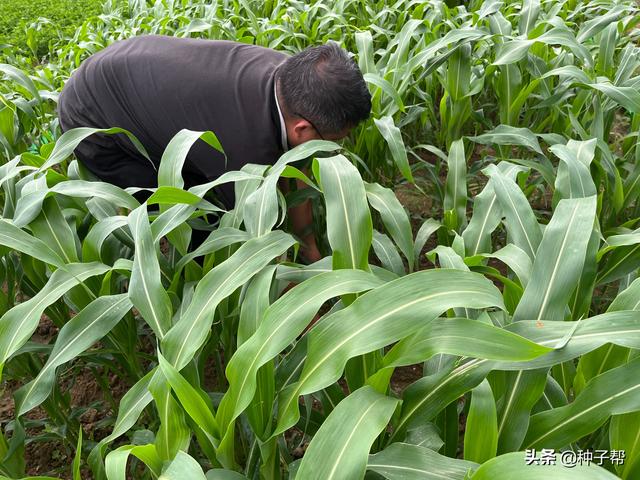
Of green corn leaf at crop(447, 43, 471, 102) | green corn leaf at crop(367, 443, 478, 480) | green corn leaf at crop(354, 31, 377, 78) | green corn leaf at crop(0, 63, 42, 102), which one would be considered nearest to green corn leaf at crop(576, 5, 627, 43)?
green corn leaf at crop(447, 43, 471, 102)

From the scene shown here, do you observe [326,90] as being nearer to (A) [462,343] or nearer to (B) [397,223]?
(B) [397,223]

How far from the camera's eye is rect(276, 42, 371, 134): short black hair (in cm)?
134

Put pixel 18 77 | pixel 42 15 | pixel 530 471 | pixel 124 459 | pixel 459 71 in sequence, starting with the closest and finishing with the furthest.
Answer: pixel 530 471, pixel 124 459, pixel 459 71, pixel 18 77, pixel 42 15

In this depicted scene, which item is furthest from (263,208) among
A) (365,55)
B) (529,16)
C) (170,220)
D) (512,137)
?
(529,16)

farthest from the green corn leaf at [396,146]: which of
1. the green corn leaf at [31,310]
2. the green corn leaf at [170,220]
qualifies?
the green corn leaf at [31,310]

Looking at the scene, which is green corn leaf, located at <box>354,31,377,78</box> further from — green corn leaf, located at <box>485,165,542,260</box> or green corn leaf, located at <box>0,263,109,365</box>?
green corn leaf, located at <box>0,263,109,365</box>

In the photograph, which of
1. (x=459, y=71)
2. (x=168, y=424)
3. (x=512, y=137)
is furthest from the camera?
(x=459, y=71)

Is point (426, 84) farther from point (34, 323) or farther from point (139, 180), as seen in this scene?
point (34, 323)

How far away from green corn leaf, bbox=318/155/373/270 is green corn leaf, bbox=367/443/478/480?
323mm

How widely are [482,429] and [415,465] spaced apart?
0.11 metres

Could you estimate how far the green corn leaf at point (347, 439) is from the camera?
24.4 inches

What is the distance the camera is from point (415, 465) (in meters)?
0.72

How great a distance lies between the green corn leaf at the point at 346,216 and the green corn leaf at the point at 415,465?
32 centimetres

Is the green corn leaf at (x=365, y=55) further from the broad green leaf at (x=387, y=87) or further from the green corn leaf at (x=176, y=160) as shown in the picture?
the green corn leaf at (x=176, y=160)
